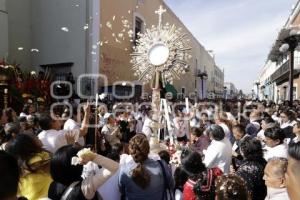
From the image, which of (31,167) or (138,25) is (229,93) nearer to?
(138,25)

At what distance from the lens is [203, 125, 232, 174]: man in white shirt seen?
4613mm

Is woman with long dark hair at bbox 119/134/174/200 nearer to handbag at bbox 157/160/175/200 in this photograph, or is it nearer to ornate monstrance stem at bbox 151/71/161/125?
handbag at bbox 157/160/175/200

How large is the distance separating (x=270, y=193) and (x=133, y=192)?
115cm

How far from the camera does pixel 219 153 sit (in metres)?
4.61

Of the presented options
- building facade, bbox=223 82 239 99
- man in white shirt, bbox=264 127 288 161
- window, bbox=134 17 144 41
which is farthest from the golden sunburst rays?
building facade, bbox=223 82 239 99

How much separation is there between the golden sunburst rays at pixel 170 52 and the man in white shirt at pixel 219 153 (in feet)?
8.96

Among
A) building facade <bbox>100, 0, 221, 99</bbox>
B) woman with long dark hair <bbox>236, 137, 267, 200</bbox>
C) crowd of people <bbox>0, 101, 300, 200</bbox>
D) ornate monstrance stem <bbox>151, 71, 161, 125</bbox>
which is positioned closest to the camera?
crowd of people <bbox>0, 101, 300, 200</bbox>

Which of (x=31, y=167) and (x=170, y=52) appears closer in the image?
(x=31, y=167)

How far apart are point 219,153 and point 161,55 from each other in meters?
3.16

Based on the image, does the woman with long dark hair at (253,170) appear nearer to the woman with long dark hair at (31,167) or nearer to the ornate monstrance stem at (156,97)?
the woman with long dark hair at (31,167)

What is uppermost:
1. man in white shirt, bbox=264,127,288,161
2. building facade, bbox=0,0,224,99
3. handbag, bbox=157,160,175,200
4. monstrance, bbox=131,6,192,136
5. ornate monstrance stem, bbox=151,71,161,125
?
building facade, bbox=0,0,224,99

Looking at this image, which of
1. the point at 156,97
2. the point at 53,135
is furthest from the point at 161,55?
the point at 53,135

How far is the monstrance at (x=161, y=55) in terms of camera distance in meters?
7.19

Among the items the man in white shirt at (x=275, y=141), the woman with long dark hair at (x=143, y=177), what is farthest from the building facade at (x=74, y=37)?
the woman with long dark hair at (x=143, y=177)
